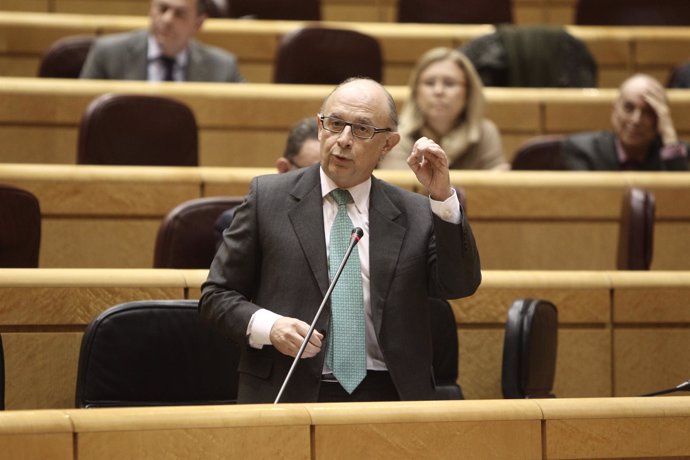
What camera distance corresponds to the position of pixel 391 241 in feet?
3.73

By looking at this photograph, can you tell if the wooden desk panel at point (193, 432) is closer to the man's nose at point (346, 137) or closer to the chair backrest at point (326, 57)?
the man's nose at point (346, 137)

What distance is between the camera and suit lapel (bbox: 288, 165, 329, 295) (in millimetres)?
1104

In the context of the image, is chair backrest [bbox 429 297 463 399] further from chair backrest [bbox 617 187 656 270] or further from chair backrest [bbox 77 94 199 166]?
chair backrest [bbox 77 94 199 166]

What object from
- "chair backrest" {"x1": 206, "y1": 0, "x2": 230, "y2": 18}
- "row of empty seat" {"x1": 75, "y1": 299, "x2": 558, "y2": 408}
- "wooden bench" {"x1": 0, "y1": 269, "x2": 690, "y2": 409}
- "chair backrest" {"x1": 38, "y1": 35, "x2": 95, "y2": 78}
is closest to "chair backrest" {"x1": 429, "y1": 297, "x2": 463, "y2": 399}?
"row of empty seat" {"x1": 75, "y1": 299, "x2": 558, "y2": 408}

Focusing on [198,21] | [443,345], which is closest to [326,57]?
[198,21]

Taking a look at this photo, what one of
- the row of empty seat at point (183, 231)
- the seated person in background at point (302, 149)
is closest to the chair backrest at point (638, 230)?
the row of empty seat at point (183, 231)

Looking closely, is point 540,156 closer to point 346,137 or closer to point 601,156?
point 601,156

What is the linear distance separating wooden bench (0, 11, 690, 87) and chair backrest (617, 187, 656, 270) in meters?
0.77

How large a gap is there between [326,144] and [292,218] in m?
0.07

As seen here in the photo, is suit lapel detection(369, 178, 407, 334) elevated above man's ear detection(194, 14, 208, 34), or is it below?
below

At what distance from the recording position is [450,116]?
1.87 meters

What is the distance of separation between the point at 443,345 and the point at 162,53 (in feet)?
3.12

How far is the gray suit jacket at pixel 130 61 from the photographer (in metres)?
2.04

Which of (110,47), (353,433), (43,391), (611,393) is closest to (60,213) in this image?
(43,391)
